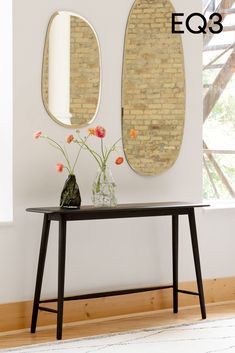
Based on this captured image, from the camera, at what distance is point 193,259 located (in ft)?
20.7

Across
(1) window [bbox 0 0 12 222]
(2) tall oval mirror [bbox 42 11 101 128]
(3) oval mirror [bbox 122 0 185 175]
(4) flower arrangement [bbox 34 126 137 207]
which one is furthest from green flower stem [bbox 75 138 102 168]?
(1) window [bbox 0 0 12 222]

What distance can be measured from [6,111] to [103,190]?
80 centimetres

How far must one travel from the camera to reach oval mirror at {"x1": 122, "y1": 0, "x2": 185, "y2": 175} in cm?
596

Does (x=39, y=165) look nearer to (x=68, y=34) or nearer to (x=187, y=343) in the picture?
(x=68, y=34)

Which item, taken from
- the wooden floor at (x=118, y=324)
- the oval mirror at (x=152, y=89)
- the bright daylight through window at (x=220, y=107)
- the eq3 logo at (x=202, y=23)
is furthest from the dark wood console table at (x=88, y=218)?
the eq3 logo at (x=202, y=23)

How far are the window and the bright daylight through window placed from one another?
1.81 meters

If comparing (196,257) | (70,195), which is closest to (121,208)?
(70,195)

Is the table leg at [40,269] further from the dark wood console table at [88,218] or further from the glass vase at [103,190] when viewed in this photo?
the glass vase at [103,190]

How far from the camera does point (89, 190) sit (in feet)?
19.0

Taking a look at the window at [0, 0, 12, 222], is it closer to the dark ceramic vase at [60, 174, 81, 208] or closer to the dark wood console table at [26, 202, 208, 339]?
the dark wood console table at [26, 202, 208, 339]

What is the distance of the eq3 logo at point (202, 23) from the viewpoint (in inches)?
245

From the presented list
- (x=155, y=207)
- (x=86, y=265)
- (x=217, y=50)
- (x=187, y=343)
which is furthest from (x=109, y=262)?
(x=217, y=50)

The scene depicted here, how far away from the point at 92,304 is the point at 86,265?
27cm

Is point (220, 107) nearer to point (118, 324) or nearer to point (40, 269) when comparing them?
point (118, 324)
